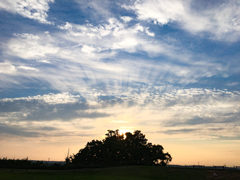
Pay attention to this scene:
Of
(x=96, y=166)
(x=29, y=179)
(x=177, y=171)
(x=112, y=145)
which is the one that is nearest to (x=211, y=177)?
(x=177, y=171)

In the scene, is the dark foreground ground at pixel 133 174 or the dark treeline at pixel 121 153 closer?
the dark foreground ground at pixel 133 174

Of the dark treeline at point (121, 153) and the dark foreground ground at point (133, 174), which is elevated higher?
the dark treeline at point (121, 153)

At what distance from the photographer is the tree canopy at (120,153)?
86.4 m

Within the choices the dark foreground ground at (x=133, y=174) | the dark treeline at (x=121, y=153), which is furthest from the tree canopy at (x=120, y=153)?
the dark foreground ground at (x=133, y=174)

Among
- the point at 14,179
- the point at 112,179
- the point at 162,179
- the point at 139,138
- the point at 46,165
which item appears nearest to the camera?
the point at 14,179

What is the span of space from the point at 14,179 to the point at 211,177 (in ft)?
146

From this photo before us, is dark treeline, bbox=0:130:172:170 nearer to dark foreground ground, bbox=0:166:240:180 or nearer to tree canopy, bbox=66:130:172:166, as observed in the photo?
tree canopy, bbox=66:130:172:166

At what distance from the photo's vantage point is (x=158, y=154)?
87812mm

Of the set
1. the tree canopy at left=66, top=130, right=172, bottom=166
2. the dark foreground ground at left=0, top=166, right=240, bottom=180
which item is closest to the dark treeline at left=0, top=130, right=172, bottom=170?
the tree canopy at left=66, top=130, right=172, bottom=166

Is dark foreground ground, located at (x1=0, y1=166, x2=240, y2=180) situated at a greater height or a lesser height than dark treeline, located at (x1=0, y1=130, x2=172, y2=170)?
lesser

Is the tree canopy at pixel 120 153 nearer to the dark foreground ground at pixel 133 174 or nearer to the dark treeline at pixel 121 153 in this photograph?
the dark treeline at pixel 121 153

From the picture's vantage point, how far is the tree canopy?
86438 mm

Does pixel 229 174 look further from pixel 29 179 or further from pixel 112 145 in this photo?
pixel 112 145

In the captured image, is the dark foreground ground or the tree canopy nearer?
the dark foreground ground
